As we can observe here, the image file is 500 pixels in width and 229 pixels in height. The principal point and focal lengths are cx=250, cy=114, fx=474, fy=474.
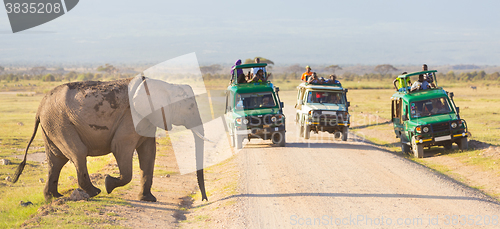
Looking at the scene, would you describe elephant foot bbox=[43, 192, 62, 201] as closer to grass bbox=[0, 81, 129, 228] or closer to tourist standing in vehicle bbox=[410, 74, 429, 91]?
grass bbox=[0, 81, 129, 228]

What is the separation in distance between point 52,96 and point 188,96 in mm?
2953

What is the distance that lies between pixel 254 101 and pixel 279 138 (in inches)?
68.7

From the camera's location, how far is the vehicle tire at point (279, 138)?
1808cm

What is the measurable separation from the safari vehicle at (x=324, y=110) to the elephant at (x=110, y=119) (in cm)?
965

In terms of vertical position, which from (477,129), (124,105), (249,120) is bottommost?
(477,129)

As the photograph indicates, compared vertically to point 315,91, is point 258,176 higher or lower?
lower

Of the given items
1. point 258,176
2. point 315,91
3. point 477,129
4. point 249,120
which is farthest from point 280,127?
point 477,129

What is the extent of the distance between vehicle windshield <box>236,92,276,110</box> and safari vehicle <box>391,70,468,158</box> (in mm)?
4876

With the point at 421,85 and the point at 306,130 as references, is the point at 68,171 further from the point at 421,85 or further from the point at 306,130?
the point at 421,85

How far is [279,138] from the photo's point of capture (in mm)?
18312

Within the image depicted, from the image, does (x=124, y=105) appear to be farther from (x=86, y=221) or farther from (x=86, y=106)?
(x=86, y=221)

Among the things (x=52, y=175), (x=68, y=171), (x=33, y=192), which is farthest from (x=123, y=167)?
(x=68, y=171)

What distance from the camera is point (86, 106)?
9.95 metres

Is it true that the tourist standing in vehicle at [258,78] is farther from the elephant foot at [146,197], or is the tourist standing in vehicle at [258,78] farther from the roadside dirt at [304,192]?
the elephant foot at [146,197]
